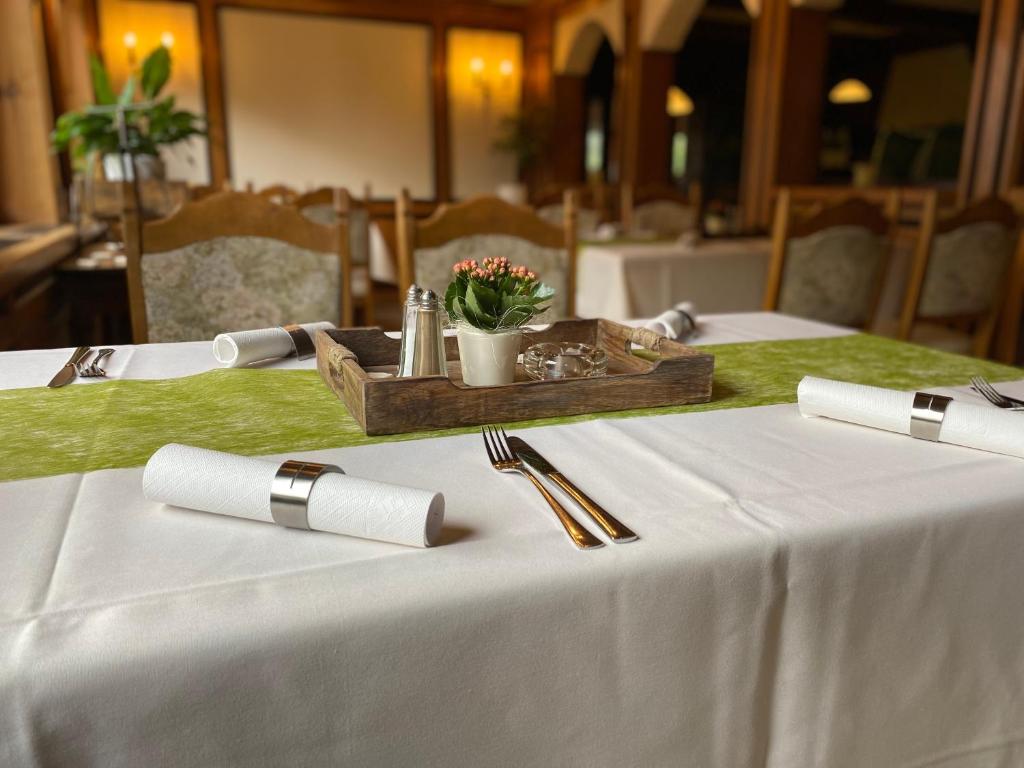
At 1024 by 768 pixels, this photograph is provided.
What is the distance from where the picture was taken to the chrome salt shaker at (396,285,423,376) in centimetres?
95

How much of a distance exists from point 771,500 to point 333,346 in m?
0.56

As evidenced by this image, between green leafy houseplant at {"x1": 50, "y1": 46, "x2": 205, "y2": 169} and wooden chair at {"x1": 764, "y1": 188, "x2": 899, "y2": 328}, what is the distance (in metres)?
2.09

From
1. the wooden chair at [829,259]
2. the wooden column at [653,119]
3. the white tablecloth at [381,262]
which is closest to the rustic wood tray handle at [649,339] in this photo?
the wooden chair at [829,259]

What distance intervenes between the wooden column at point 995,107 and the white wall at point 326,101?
5.11m

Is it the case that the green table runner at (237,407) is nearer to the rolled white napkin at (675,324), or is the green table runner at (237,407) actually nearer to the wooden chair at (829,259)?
the rolled white napkin at (675,324)

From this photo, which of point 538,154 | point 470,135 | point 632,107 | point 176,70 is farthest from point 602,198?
point 176,70

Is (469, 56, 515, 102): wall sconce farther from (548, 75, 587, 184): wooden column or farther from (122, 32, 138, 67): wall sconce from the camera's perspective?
(122, 32, 138, 67): wall sconce

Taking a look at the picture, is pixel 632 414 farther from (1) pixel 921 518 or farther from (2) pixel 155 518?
(2) pixel 155 518

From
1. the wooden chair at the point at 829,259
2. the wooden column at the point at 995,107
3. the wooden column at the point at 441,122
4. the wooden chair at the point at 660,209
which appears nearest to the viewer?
the wooden chair at the point at 829,259

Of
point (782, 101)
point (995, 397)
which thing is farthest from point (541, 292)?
point (782, 101)

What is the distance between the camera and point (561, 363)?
1.00 metres

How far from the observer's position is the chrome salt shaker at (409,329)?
95 centimetres

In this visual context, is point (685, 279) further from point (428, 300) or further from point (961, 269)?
point (428, 300)

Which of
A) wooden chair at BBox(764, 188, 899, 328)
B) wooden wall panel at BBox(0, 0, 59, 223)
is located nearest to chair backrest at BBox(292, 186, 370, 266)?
wooden wall panel at BBox(0, 0, 59, 223)
